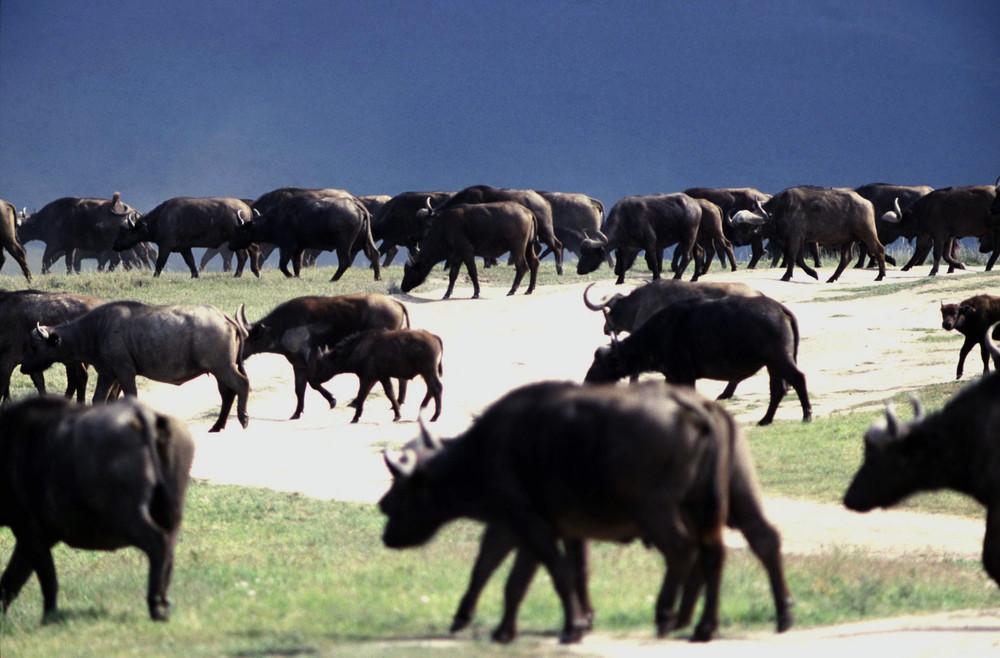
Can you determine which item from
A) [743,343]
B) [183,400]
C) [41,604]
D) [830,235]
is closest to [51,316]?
[183,400]

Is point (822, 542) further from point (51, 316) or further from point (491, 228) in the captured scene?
point (491, 228)

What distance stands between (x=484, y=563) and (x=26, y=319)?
13585mm

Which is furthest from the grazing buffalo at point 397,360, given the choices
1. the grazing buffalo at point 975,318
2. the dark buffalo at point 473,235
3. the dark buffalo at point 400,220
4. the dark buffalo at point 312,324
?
the dark buffalo at point 400,220

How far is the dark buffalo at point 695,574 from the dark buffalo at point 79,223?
33658 millimetres

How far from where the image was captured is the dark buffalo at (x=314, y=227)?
101 ft

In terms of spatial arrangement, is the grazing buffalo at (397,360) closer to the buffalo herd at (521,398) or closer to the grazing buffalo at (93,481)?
the buffalo herd at (521,398)

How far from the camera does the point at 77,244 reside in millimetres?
41250

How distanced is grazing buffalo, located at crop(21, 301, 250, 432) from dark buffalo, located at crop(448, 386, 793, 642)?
1035 centimetres

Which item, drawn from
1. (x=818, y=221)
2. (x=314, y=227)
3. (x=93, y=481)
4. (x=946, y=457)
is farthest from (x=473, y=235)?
(x=946, y=457)

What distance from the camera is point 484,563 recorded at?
7.16 meters

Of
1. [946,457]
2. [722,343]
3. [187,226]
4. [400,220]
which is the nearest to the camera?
[946,457]

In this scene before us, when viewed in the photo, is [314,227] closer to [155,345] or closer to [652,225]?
[652,225]

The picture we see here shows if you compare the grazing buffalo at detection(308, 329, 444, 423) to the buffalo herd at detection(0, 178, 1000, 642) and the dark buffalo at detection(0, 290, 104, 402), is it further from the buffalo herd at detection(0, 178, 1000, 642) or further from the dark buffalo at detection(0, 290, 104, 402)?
the dark buffalo at detection(0, 290, 104, 402)

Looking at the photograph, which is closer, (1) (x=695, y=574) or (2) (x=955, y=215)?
(1) (x=695, y=574)
